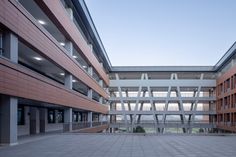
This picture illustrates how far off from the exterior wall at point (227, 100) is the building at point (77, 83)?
14 cm

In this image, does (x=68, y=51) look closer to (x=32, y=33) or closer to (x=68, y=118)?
(x=68, y=118)

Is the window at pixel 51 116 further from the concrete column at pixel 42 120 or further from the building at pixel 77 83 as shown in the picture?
the concrete column at pixel 42 120

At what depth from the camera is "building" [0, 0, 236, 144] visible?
16.5 meters

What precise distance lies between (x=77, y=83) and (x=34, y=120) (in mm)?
13528

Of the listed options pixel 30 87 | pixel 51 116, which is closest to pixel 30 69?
pixel 30 87

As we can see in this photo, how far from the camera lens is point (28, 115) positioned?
2964 cm

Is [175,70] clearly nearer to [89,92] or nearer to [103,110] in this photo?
[103,110]

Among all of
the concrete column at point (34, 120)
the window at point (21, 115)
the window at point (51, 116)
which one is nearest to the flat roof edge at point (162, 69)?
the window at point (51, 116)

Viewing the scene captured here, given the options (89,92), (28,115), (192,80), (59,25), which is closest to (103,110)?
(89,92)

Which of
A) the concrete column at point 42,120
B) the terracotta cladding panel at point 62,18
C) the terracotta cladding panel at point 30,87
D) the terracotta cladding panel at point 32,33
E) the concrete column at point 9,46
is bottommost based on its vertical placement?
the concrete column at point 42,120

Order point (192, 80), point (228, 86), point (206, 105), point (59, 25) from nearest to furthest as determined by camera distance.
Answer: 1. point (59, 25)
2. point (228, 86)
3. point (192, 80)
4. point (206, 105)

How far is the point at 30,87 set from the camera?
752 inches

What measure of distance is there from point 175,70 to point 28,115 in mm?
36274

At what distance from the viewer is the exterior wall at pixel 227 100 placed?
48.6 metres
